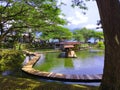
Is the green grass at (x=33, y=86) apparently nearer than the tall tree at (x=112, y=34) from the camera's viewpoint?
No

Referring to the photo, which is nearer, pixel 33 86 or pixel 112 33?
pixel 112 33

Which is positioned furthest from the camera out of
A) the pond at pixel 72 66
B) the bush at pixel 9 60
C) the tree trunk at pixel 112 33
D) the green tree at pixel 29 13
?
the bush at pixel 9 60

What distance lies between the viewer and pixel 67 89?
17.7ft

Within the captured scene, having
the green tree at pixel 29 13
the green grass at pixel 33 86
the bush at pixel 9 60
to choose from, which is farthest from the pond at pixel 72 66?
the green grass at pixel 33 86

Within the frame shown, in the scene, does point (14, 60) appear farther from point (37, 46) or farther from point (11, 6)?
point (37, 46)

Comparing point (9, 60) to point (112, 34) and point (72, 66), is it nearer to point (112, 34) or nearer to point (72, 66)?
point (72, 66)

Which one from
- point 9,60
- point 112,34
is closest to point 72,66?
point 9,60

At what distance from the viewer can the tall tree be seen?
4219 millimetres

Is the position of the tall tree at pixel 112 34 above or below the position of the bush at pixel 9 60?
above

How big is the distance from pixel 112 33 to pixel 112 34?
0.02 meters

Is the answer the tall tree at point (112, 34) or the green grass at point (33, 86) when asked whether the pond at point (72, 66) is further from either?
the tall tree at point (112, 34)

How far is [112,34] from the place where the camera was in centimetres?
423

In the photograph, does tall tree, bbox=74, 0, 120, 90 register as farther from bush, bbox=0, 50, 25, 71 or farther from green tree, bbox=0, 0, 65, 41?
bush, bbox=0, 50, 25, 71

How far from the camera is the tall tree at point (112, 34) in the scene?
13.8 ft
